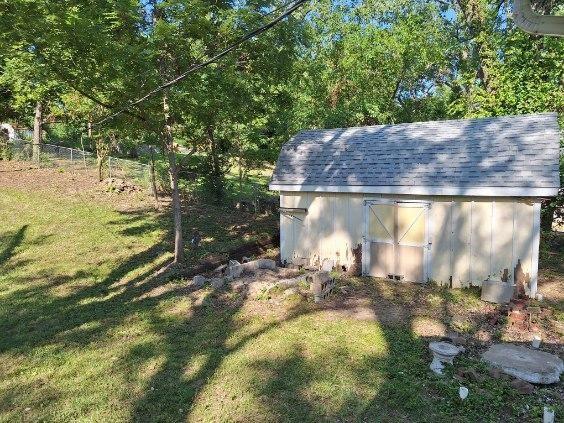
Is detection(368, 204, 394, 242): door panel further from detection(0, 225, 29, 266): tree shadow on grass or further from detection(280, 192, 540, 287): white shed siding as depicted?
detection(0, 225, 29, 266): tree shadow on grass

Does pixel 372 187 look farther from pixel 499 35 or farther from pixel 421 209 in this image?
pixel 499 35

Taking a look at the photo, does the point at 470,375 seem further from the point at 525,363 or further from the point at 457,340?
the point at 457,340

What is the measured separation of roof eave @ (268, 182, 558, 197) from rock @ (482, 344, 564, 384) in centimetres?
334

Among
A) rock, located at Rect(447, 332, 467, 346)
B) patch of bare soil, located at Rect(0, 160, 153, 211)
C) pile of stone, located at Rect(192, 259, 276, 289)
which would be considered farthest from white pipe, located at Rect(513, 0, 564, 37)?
patch of bare soil, located at Rect(0, 160, 153, 211)

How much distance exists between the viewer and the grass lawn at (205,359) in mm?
4738

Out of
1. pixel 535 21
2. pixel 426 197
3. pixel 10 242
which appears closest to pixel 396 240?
pixel 426 197

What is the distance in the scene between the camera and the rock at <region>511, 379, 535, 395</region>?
496 centimetres

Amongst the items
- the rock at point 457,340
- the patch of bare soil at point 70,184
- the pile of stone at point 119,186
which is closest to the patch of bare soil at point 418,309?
the rock at point 457,340

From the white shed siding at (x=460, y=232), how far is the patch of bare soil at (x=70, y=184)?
896 centimetres

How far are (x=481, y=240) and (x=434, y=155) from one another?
2.17 m

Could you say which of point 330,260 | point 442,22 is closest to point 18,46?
point 330,260

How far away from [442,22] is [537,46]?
6.89m

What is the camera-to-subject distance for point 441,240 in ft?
30.1

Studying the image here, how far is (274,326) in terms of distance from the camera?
7.01 metres
